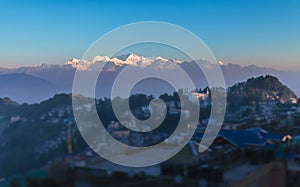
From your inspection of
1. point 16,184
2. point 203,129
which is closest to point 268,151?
point 203,129

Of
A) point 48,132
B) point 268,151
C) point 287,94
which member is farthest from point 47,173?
point 287,94

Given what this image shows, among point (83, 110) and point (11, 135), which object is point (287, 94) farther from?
point (11, 135)

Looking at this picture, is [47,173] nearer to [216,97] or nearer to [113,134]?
[113,134]

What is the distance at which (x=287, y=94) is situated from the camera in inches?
418

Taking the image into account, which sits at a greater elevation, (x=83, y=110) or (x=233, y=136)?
(x=83, y=110)

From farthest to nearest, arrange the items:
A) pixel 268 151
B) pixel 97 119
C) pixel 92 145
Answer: pixel 97 119, pixel 92 145, pixel 268 151

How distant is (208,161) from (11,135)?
3.27 m

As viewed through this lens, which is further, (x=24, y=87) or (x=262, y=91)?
(x=262, y=91)

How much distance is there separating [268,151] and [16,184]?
298 cm

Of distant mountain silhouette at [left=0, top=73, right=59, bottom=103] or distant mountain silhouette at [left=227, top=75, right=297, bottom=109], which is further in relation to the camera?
distant mountain silhouette at [left=227, top=75, right=297, bottom=109]

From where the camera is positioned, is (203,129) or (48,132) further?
(203,129)

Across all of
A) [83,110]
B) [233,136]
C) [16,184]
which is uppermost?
[83,110]

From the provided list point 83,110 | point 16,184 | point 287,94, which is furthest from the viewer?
point 287,94

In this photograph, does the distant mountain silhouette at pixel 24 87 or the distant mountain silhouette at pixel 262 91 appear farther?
the distant mountain silhouette at pixel 262 91
